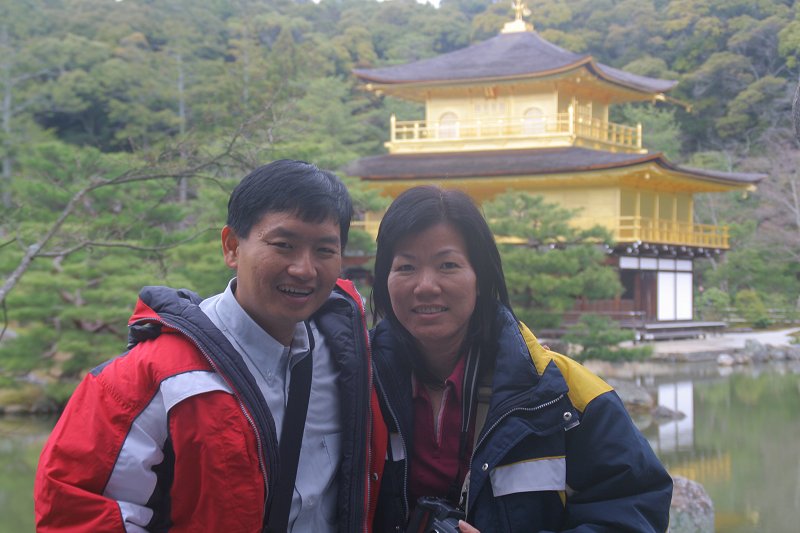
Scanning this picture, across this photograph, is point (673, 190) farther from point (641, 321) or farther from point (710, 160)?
point (710, 160)

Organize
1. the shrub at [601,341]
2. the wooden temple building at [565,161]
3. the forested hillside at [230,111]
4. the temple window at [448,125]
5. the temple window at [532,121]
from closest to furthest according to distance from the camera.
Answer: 1. the forested hillside at [230,111]
2. the shrub at [601,341]
3. the wooden temple building at [565,161]
4. the temple window at [532,121]
5. the temple window at [448,125]

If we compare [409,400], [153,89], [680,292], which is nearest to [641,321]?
[680,292]

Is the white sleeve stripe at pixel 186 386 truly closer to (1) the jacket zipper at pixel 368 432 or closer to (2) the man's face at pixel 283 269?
(2) the man's face at pixel 283 269

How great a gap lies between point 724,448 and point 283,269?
6.97 m

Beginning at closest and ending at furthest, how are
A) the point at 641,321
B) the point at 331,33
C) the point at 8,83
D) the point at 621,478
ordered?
the point at 621,478
the point at 641,321
the point at 8,83
the point at 331,33

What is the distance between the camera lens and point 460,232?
1618 millimetres

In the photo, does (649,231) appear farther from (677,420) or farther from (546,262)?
(677,420)

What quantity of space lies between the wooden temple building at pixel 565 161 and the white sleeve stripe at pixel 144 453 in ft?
47.0

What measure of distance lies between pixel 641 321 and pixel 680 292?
2033 mm

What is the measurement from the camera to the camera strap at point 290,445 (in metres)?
1.43

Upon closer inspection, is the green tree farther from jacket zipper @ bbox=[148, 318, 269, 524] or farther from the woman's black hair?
jacket zipper @ bbox=[148, 318, 269, 524]

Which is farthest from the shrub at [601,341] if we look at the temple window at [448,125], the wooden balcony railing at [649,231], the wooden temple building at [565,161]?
the temple window at [448,125]

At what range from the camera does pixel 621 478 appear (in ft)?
4.66

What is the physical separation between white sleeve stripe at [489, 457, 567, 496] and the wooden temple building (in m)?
14.1
